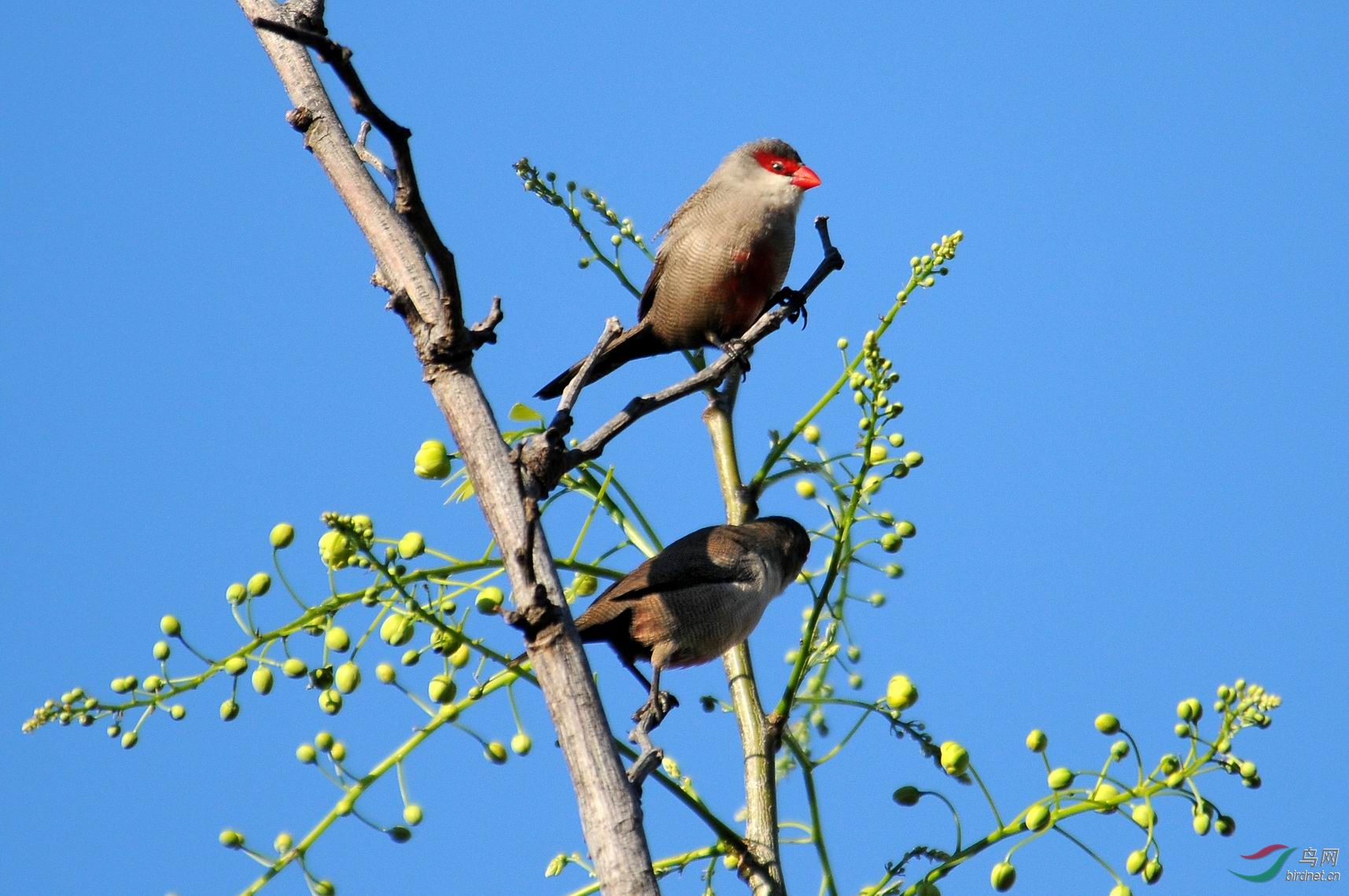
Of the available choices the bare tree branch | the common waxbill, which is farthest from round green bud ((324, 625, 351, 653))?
the common waxbill

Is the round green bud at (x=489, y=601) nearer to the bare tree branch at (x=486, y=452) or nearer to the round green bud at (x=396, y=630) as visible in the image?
the round green bud at (x=396, y=630)

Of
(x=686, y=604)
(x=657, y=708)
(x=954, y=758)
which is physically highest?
(x=686, y=604)

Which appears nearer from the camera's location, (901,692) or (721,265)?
(901,692)

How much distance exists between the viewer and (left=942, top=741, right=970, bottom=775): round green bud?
2.63m

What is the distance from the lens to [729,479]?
→ 351cm

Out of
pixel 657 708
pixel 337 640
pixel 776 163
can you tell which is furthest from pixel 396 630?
pixel 776 163

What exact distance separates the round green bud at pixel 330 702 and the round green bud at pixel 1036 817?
1.42m

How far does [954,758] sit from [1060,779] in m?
0.28

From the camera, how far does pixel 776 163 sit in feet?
17.3

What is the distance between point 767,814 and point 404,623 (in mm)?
947

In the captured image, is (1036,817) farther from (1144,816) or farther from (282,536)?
(282,536)

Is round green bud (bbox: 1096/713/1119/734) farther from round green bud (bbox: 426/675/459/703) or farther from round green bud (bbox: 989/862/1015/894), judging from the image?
round green bud (bbox: 426/675/459/703)

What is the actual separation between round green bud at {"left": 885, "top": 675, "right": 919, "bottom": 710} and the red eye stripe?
296 cm

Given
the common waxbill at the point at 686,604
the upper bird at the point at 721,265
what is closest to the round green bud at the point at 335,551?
the common waxbill at the point at 686,604
